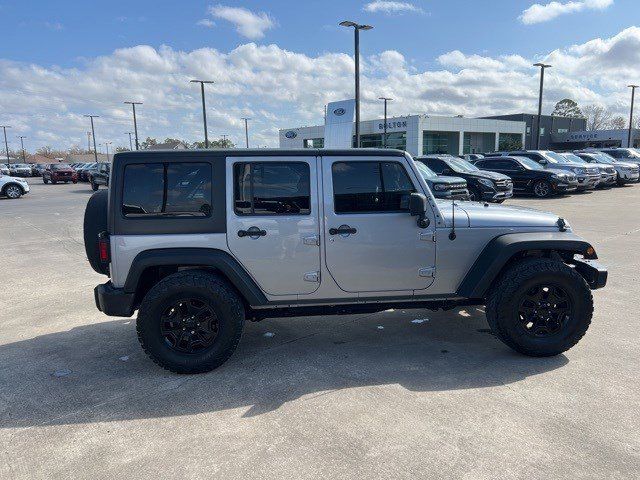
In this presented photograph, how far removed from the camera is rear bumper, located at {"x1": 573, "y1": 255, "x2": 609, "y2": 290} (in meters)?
4.28

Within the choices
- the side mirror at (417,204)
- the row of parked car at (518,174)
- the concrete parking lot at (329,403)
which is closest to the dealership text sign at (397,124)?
the row of parked car at (518,174)

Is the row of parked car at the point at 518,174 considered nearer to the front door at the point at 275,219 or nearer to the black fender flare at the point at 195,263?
the front door at the point at 275,219

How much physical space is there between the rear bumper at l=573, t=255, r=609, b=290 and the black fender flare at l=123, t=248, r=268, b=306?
298 centimetres

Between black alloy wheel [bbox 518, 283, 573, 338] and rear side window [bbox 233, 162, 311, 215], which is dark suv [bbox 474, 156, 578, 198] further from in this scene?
rear side window [bbox 233, 162, 311, 215]

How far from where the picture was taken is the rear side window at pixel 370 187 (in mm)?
4051

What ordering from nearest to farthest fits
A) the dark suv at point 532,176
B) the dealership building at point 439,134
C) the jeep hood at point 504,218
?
the jeep hood at point 504,218
the dark suv at point 532,176
the dealership building at point 439,134

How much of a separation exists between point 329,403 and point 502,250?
1.92 metres

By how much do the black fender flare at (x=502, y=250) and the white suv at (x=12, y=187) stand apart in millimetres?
25401

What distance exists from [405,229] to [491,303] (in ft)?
3.24

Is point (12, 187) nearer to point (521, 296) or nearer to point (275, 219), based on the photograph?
point (275, 219)

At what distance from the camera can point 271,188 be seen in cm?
400

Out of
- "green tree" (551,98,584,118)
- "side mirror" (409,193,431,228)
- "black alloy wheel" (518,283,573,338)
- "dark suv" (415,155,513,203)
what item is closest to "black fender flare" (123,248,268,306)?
"side mirror" (409,193,431,228)

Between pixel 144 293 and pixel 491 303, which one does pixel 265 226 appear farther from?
pixel 491 303

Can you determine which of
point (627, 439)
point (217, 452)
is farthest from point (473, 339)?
point (217, 452)
